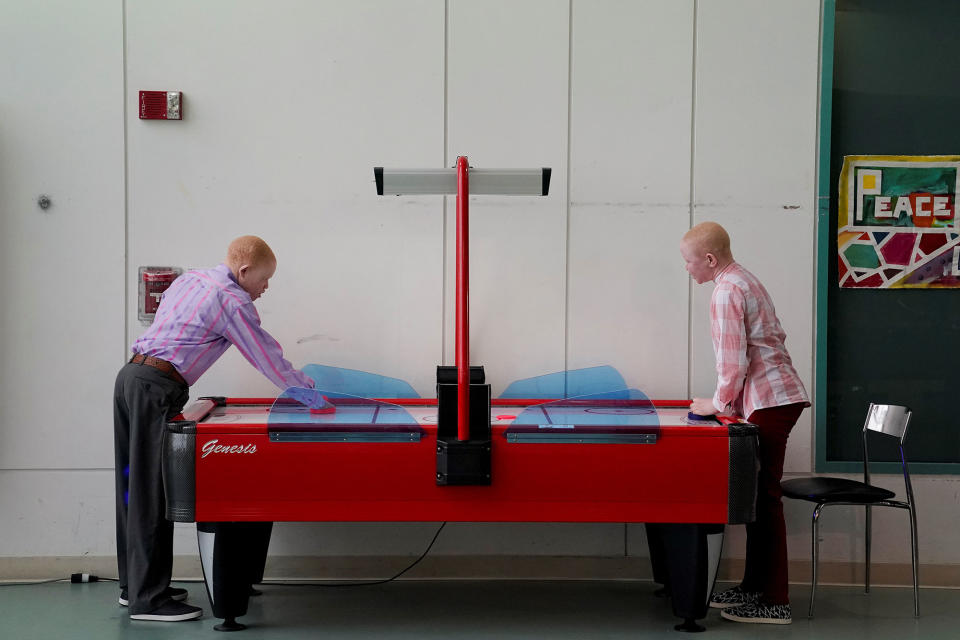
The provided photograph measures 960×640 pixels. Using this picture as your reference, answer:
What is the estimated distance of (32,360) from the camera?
409 cm

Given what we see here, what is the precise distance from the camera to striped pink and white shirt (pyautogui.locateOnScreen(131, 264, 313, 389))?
3479 millimetres

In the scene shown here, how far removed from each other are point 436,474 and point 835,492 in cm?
172

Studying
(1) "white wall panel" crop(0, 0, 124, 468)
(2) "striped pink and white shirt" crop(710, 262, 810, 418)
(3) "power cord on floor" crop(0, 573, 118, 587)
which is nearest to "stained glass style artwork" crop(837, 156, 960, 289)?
(2) "striped pink and white shirt" crop(710, 262, 810, 418)

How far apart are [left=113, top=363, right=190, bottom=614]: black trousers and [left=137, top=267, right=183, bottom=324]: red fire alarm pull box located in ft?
2.06

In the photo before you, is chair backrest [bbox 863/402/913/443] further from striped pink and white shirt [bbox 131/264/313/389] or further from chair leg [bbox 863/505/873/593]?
striped pink and white shirt [bbox 131/264/313/389]

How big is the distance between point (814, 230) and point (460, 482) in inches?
87.4

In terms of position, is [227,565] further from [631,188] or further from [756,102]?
[756,102]

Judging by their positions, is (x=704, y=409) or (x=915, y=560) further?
(x=915, y=560)

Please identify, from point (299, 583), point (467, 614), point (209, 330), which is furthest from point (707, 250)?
point (299, 583)

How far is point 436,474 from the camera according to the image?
3.15 m

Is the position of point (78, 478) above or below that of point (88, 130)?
below

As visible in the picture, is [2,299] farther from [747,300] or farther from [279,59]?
[747,300]

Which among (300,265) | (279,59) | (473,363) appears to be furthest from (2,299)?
(473,363)

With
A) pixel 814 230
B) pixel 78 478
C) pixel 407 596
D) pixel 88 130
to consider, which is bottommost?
pixel 407 596
